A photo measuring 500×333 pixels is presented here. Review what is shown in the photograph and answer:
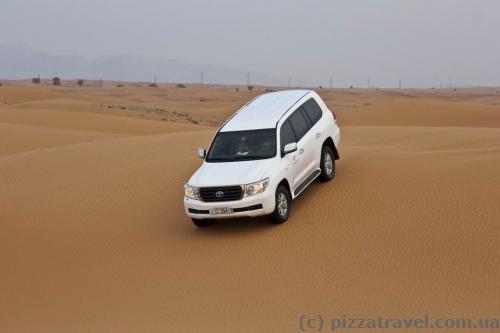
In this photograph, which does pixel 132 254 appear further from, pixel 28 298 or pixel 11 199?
pixel 11 199

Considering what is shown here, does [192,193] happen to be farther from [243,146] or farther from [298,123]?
[298,123]

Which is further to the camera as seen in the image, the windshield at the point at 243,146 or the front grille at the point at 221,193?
the windshield at the point at 243,146

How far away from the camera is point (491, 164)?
455 inches

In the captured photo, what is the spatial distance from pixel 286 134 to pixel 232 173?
1518mm

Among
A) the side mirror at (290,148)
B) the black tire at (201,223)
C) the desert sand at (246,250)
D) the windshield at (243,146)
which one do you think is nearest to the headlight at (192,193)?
the black tire at (201,223)

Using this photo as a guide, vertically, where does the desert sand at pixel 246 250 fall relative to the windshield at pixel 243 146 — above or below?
below

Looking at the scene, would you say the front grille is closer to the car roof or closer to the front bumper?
the front bumper

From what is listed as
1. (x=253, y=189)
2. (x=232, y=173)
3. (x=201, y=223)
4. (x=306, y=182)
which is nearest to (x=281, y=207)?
(x=253, y=189)

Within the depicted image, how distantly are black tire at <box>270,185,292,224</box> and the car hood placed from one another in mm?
441

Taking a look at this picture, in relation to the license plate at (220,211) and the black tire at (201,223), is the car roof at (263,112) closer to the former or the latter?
the black tire at (201,223)

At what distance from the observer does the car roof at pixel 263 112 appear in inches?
445

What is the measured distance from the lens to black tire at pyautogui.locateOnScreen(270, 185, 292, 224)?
10.1m

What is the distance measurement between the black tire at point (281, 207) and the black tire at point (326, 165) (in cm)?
177

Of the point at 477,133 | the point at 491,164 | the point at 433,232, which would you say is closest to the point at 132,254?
the point at 433,232
